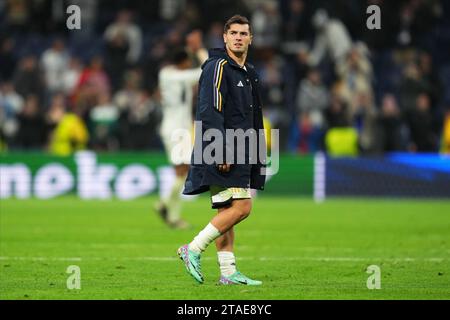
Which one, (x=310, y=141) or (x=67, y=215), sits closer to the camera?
(x=67, y=215)

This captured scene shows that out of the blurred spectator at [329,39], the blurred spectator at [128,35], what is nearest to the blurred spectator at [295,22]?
the blurred spectator at [329,39]

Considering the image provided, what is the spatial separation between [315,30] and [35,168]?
305 inches

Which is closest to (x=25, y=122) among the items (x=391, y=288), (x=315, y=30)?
(x=315, y=30)

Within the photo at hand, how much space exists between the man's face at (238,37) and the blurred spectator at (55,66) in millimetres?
18825

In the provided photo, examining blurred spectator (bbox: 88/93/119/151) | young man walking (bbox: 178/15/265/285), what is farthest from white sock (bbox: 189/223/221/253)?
blurred spectator (bbox: 88/93/119/151)

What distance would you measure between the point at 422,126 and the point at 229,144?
17.1 meters

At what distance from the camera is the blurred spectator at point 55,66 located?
29266 mm

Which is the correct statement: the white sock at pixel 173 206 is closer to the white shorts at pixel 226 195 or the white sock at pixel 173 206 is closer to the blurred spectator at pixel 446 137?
the white shorts at pixel 226 195

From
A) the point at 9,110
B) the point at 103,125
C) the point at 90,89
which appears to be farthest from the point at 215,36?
the point at 9,110

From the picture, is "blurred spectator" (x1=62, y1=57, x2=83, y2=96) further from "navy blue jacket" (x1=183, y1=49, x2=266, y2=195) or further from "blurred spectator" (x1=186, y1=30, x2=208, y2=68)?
"navy blue jacket" (x1=183, y1=49, x2=266, y2=195)

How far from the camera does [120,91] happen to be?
29391 mm

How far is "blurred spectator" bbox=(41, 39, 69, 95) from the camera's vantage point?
29266 mm
